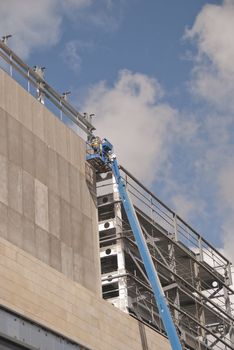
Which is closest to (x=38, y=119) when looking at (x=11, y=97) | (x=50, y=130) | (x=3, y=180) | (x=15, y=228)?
(x=50, y=130)

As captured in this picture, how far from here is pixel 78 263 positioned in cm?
4478

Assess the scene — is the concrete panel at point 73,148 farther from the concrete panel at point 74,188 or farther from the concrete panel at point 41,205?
the concrete panel at point 41,205

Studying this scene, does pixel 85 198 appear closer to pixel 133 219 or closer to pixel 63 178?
pixel 63 178

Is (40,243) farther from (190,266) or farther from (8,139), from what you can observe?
(190,266)

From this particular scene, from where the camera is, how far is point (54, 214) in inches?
1718

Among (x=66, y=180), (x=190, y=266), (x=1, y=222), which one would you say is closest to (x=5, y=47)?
(x=66, y=180)

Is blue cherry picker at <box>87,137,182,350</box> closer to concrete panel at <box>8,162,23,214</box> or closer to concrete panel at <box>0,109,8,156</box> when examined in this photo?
concrete panel at <box>8,162,23,214</box>

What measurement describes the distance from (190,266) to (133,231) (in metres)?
11.1

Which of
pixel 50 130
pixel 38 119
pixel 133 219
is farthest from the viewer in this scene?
pixel 133 219

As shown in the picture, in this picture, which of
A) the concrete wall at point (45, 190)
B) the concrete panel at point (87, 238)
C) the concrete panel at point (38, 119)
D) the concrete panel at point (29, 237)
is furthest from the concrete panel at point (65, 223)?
the concrete panel at point (38, 119)

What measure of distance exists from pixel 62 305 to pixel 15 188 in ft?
19.2

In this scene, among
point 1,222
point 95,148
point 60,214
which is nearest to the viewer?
point 1,222

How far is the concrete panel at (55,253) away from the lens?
42250 mm

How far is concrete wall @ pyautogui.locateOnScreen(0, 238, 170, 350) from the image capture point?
122 ft
